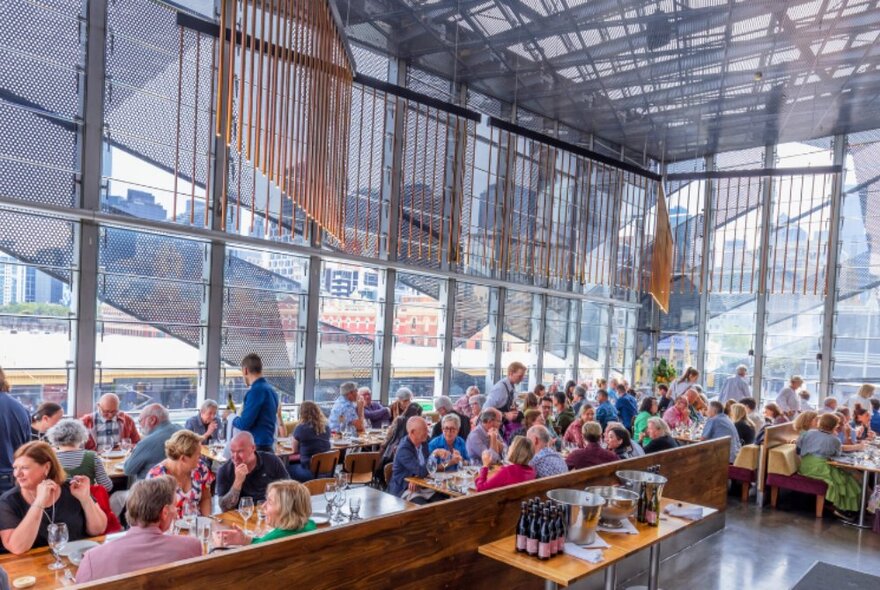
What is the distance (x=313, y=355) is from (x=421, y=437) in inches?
153

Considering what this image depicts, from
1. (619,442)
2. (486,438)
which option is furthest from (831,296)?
(486,438)

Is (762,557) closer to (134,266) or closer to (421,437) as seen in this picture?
(421,437)

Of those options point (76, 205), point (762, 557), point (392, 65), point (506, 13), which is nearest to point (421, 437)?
point (762, 557)

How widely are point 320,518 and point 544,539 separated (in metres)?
1.52

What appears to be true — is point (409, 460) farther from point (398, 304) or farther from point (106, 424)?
point (398, 304)

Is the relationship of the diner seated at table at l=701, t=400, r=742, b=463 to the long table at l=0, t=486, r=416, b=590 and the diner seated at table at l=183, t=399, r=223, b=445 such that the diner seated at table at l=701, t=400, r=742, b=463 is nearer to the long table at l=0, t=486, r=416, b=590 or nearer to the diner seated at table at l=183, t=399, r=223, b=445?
the long table at l=0, t=486, r=416, b=590

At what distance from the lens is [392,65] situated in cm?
1035

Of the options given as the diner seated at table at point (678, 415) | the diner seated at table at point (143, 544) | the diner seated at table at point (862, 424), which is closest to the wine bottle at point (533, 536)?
the diner seated at table at point (143, 544)

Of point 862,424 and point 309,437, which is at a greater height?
point 309,437

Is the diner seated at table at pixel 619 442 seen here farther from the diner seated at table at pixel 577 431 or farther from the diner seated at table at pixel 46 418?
the diner seated at table at pixel 46 418

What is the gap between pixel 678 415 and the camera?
10.3m

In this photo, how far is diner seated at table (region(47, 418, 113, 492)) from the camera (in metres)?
4.45

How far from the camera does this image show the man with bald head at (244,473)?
4.52m

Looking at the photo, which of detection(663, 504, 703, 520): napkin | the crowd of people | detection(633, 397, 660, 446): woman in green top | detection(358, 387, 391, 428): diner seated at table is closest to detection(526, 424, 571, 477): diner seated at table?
the crowd of people
